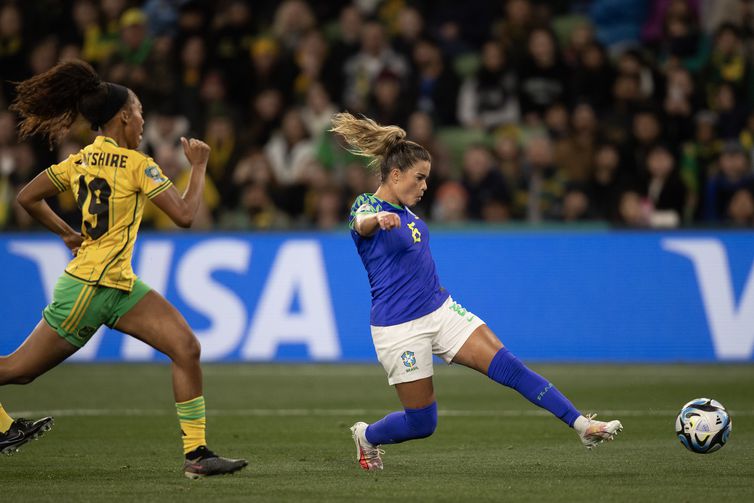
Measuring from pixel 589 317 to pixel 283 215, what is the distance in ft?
14.7

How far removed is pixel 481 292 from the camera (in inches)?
582

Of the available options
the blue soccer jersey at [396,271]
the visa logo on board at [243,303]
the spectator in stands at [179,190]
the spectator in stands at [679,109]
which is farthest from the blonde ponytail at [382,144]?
the spectator in stands at [679,109]

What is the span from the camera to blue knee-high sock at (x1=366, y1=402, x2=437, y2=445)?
24.7 ft

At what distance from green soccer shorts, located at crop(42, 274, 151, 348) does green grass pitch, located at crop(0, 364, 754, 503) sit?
35.5 inches

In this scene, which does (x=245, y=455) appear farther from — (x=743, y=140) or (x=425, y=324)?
(x=743, y=140)

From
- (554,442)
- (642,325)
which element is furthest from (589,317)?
(554,442)

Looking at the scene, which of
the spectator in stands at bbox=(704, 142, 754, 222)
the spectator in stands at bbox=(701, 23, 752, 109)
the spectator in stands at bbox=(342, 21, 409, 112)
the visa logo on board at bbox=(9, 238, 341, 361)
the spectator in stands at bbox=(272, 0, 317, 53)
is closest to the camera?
the visa logo on board at bbox=(9, 238, 341, 361)

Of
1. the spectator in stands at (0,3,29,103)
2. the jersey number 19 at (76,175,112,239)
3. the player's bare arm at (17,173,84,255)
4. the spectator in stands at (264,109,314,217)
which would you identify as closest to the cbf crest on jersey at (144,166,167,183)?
the jersey number 19 at (76,175,112,239)

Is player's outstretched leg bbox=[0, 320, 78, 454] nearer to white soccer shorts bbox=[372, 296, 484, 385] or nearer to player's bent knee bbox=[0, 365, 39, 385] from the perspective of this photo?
player's bent knee bbox=[0, 365, 39, 385]

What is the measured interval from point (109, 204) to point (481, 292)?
805 cm

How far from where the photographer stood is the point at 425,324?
759 centimetres

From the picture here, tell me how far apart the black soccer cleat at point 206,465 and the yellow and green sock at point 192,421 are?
5 cm

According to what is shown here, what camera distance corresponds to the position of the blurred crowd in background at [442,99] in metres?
16.0

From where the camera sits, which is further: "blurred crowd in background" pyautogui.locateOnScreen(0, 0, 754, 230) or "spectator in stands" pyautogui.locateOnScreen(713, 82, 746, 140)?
"spectator in stands" pyautogui.locateOnScreen(713, 82, 746, 140)
